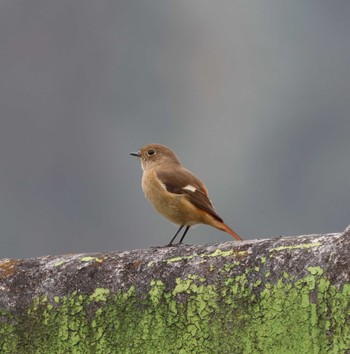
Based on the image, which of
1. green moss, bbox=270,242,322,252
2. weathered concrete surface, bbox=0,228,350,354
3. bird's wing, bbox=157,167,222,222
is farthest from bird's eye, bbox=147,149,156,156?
green moss, bbox=270,242,322,252

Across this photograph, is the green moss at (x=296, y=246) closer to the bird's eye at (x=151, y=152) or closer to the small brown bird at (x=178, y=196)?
the small brown bird at (x=178, y=196)


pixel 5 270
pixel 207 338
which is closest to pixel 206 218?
pixel 5 270

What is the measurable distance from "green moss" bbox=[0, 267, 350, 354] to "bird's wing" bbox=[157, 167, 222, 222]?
8.34ft

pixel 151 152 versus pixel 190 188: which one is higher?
pixel 151 152

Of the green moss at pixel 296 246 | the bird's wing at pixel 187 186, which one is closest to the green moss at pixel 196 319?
the green moss at pixel 296 246

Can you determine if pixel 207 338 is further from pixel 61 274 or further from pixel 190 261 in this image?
pixel 61 274

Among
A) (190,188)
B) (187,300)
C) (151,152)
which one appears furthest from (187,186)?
(187,300)

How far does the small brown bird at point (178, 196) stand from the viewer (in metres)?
6.84

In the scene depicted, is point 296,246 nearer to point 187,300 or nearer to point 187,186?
point 187,300

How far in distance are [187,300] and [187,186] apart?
3033mm

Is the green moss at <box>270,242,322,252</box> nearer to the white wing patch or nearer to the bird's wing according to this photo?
the bird's wing

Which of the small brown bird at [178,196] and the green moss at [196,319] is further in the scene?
the small brown bird at [178,196]

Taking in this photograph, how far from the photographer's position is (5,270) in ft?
15.1

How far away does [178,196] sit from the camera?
274 inches
